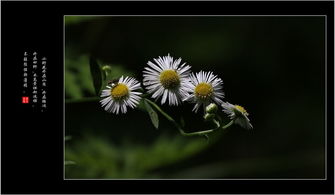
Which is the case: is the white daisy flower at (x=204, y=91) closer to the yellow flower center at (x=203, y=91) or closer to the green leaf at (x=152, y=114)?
the yellow flower center at (x=203, y=91)

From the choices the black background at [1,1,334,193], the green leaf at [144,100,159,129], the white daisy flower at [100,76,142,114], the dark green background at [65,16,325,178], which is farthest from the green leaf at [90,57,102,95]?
the dark green background at [65,16,325,178]

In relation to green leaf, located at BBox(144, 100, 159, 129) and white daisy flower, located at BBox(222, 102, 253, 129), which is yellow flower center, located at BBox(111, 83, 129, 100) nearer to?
green leaf, located at BBox(144, 100, 159, 129)

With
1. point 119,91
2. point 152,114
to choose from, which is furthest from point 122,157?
point 152,114

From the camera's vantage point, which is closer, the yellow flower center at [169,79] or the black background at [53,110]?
the yellow flower center at [169,79]

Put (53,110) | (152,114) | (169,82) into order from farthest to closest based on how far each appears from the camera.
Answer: (53,110) → (169,82) → (152,114)

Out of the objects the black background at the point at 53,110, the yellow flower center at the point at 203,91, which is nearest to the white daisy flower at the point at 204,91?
the yellow flower center at the point at 203,91

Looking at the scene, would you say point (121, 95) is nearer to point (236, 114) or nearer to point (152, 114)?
point (152, 114)
